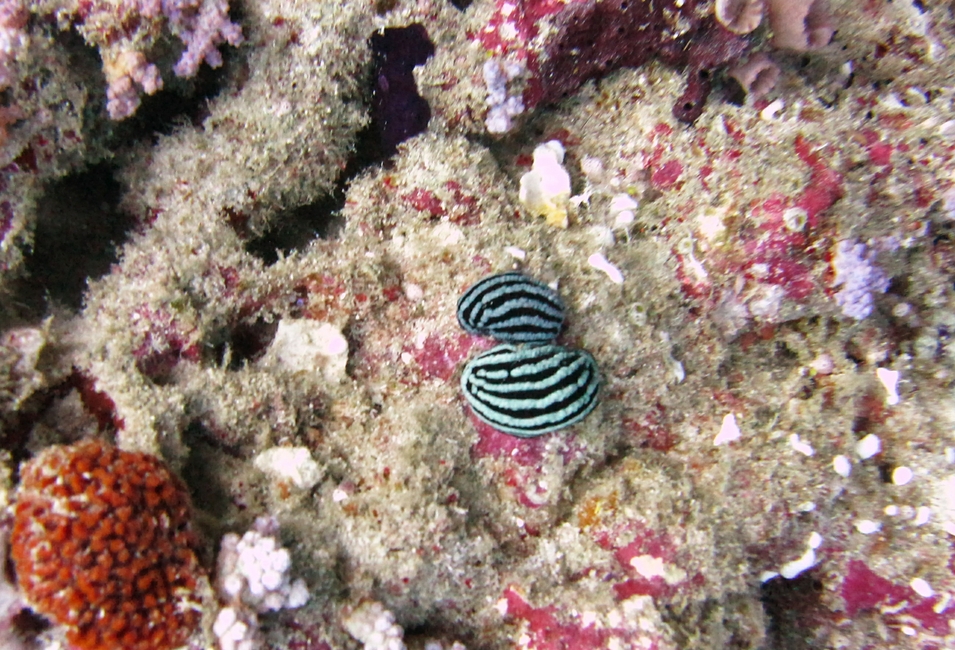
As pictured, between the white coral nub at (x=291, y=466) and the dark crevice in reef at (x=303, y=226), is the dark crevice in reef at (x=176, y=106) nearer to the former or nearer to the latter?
the dark crevice in reef at (x=303, y=226)

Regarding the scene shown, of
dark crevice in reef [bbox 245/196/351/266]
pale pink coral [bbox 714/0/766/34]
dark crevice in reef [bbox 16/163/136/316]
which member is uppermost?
dark crevice in reef [bbox 16/163/136/316]

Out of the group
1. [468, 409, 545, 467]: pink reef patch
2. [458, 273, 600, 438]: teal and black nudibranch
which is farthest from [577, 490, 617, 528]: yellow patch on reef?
[458, 273, 600, 438]: teal and black nudibranch

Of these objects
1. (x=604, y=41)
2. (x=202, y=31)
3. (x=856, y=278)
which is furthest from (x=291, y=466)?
(x=856, y=278)

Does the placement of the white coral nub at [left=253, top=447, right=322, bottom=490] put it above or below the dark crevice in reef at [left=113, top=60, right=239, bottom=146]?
below

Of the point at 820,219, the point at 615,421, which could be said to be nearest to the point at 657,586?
the point at 615,421

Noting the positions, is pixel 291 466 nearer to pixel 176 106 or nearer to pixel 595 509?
pixel 595 509

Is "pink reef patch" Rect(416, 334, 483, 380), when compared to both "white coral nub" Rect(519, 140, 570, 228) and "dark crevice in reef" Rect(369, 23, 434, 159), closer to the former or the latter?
"white coral nub" Rect(519, 140, 570, 228)

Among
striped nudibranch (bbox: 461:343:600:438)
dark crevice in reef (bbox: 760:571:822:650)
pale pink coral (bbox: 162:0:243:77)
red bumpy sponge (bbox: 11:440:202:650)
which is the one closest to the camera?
red bumpy sponge (bbox: 11:440:202:650)
